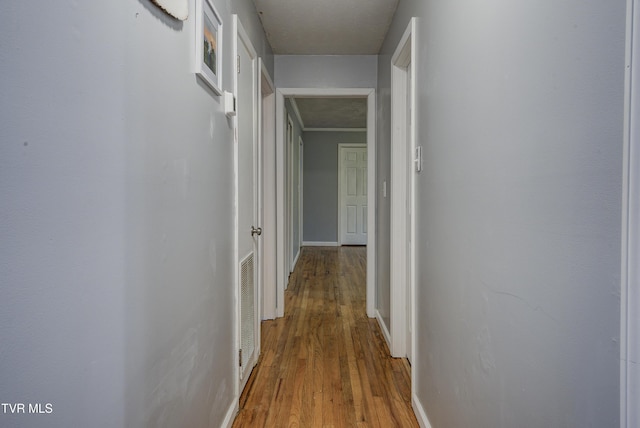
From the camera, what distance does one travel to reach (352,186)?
778cm

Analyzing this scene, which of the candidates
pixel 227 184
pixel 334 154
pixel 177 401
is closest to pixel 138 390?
pixel 177 401

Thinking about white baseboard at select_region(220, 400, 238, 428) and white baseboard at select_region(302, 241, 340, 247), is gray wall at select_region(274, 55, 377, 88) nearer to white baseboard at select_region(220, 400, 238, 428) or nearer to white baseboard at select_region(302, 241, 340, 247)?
white baseboard at select_region(220, 400, 238, 428)

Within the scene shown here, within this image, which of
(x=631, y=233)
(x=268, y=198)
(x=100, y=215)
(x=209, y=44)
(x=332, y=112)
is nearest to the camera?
(x=631, y=233)

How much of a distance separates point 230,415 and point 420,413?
0.89 metres

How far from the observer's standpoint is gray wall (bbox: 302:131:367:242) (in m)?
7.72

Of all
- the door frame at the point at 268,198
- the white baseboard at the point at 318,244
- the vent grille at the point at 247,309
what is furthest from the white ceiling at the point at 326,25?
the white baseboard at the point at 318,244

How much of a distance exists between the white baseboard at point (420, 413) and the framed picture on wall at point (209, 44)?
168 cm

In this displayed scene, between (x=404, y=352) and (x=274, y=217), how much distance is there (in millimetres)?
1517

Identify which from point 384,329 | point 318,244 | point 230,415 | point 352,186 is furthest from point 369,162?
point 318,244

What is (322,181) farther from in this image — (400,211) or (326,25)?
(400,211)

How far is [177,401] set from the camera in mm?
1202

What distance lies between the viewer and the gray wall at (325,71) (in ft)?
11.1

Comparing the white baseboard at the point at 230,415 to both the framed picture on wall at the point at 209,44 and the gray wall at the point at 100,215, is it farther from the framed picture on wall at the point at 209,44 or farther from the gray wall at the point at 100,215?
the framed picture on wall at the point at 209,44

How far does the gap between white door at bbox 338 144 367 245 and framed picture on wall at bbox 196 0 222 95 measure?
6.19m
